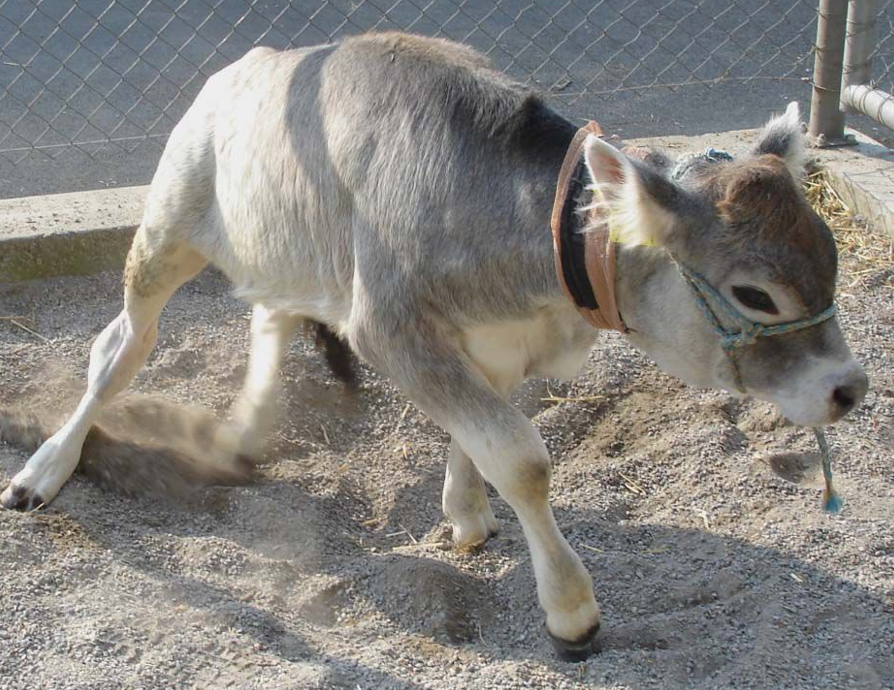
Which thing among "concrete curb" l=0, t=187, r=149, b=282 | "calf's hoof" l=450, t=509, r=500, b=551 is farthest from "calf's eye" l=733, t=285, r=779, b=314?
"concrete curb" l=0, t=187, r=149, b=282

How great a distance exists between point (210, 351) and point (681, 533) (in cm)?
214

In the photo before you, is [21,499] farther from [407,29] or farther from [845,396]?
[407,29]

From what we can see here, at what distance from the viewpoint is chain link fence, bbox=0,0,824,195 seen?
7680mm

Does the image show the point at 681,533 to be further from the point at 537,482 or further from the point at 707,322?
the point at 707,322

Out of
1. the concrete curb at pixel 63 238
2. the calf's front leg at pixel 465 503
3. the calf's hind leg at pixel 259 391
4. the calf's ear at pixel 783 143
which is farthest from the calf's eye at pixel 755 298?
the concrete curb at pixel 63 238

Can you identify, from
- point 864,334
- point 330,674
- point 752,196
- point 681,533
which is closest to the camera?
point 752,196

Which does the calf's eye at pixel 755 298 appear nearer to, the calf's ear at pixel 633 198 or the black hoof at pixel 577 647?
the calf's ear at pixel 633 198

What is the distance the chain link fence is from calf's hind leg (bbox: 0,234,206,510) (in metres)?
2.68

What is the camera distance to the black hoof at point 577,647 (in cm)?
359

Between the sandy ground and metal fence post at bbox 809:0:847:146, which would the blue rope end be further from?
metal fence post at bbox 809:0:847:146

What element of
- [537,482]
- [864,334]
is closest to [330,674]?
[537,482]

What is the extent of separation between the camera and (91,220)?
570cm

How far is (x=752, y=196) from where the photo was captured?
3.09 metres

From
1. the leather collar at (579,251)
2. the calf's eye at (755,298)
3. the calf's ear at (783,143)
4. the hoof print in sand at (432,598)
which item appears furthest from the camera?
the hoof print in sand at (432,598)
